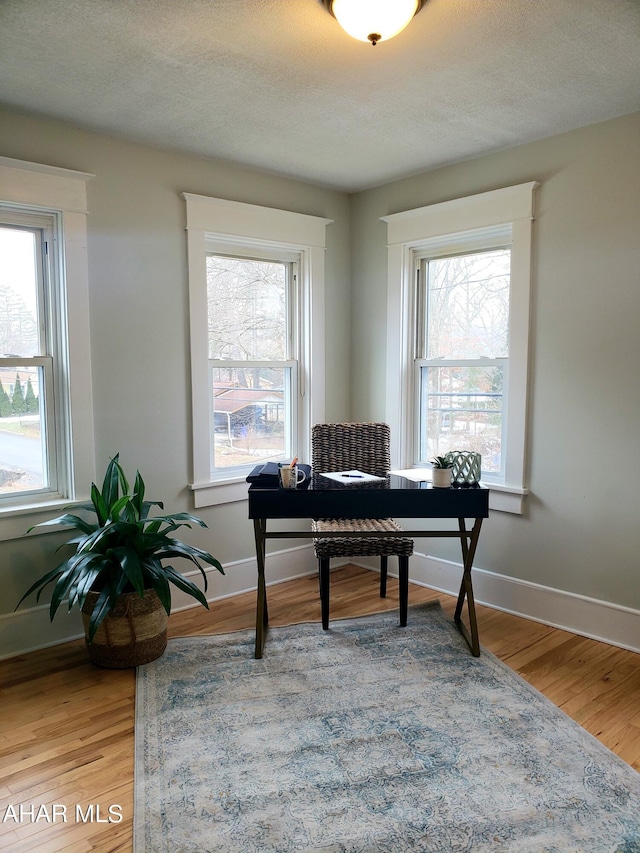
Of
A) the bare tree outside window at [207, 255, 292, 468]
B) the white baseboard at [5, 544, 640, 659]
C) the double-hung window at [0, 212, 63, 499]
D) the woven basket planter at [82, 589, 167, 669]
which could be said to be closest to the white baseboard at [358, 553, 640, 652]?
the white baseboard at [5, 544, 640, 659]

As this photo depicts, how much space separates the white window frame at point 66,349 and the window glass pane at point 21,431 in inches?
2.3

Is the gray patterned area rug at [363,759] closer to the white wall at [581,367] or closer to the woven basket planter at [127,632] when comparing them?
the woven basket planter at [127,632]

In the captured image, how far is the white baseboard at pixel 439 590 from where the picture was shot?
302 cm

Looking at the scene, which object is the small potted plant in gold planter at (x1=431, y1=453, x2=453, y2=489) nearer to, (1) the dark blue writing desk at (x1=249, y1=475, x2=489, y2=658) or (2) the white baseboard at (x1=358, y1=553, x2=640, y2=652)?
(1) the dark blue writing desk at (x1=249, y1=475, x2=489, y2=658)

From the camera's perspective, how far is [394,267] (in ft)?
13.1

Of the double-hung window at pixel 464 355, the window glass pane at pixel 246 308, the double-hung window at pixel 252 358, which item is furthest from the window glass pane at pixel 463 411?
the window glass pane at pixel 246 308

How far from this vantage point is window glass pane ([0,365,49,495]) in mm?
2973

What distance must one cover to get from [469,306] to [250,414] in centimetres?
147

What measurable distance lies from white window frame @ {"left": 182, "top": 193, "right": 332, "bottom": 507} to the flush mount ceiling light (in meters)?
1.64

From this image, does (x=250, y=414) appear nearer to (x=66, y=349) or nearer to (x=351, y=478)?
(x=351, y=478)

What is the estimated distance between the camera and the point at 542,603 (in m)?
3.36

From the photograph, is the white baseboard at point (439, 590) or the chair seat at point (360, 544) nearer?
the white baseboard at point (439, 590)

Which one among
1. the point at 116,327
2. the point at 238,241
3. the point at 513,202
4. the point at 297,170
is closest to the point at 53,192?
the point at 116,327

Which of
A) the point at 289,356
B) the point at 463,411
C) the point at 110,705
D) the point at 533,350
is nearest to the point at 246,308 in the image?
the point at 289,356
